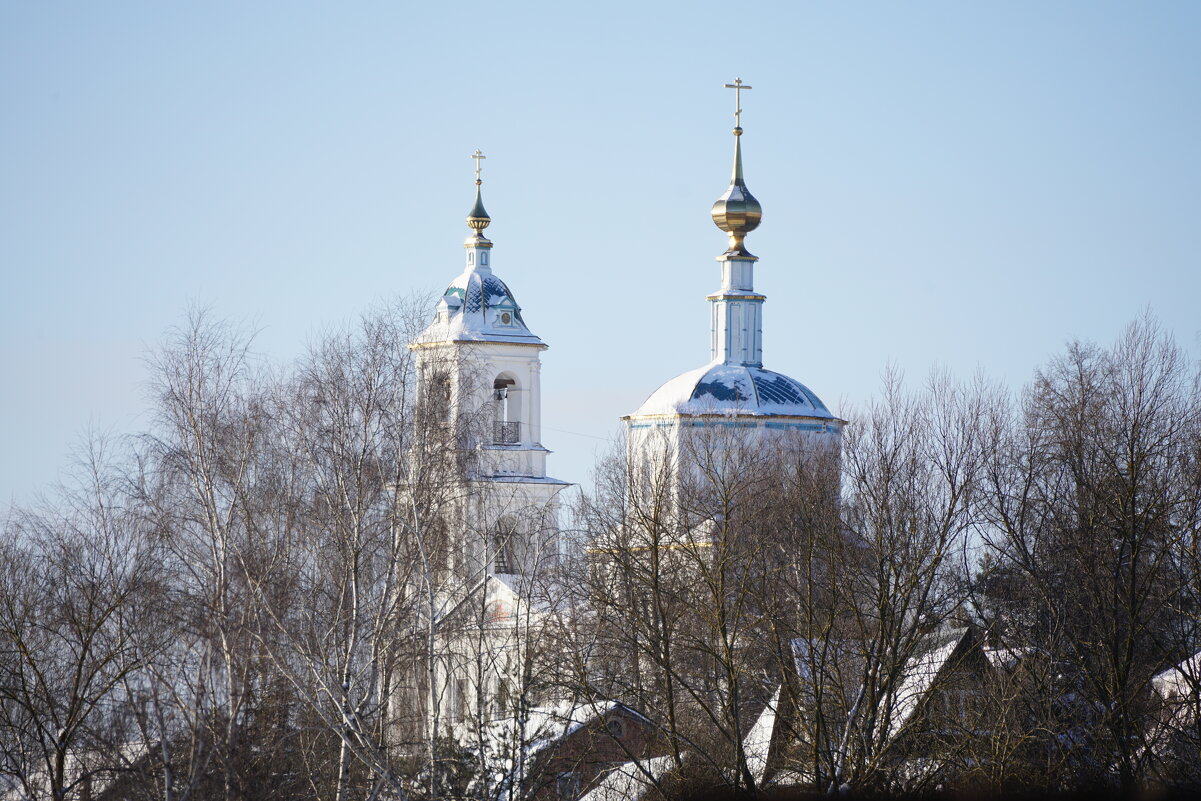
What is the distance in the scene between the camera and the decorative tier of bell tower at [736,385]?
43.0 m

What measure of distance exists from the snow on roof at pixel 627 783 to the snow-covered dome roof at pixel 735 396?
701 inches

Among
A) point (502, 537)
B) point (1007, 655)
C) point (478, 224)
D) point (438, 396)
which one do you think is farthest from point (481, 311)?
point (1007, 655)

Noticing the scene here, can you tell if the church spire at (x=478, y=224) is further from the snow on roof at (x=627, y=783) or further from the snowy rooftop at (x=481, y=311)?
the snow on roof at (x=627, y=783)

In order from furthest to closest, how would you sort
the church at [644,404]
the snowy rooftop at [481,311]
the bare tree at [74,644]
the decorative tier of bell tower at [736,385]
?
the snowy rooftop at [481,311] < the decorative tier of bell tower at [736,385] < the church at [644,404] < the bare tree at [74,644]

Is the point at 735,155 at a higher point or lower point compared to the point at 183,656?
higher

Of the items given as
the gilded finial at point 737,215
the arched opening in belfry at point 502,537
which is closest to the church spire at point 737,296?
the gilded finial at point 737,215

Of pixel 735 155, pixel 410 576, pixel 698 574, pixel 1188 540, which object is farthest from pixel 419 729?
pixel 735 155

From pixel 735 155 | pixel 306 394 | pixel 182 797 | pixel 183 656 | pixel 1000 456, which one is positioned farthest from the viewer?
pixel 735 155

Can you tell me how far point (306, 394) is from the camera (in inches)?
1000

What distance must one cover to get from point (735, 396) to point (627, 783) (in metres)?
20.3

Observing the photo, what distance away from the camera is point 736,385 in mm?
43719

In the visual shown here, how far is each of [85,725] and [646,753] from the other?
21.1ft

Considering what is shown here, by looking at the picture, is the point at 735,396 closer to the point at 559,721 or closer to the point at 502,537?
the point at 502,537

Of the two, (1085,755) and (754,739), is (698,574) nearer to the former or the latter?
(754,739)
